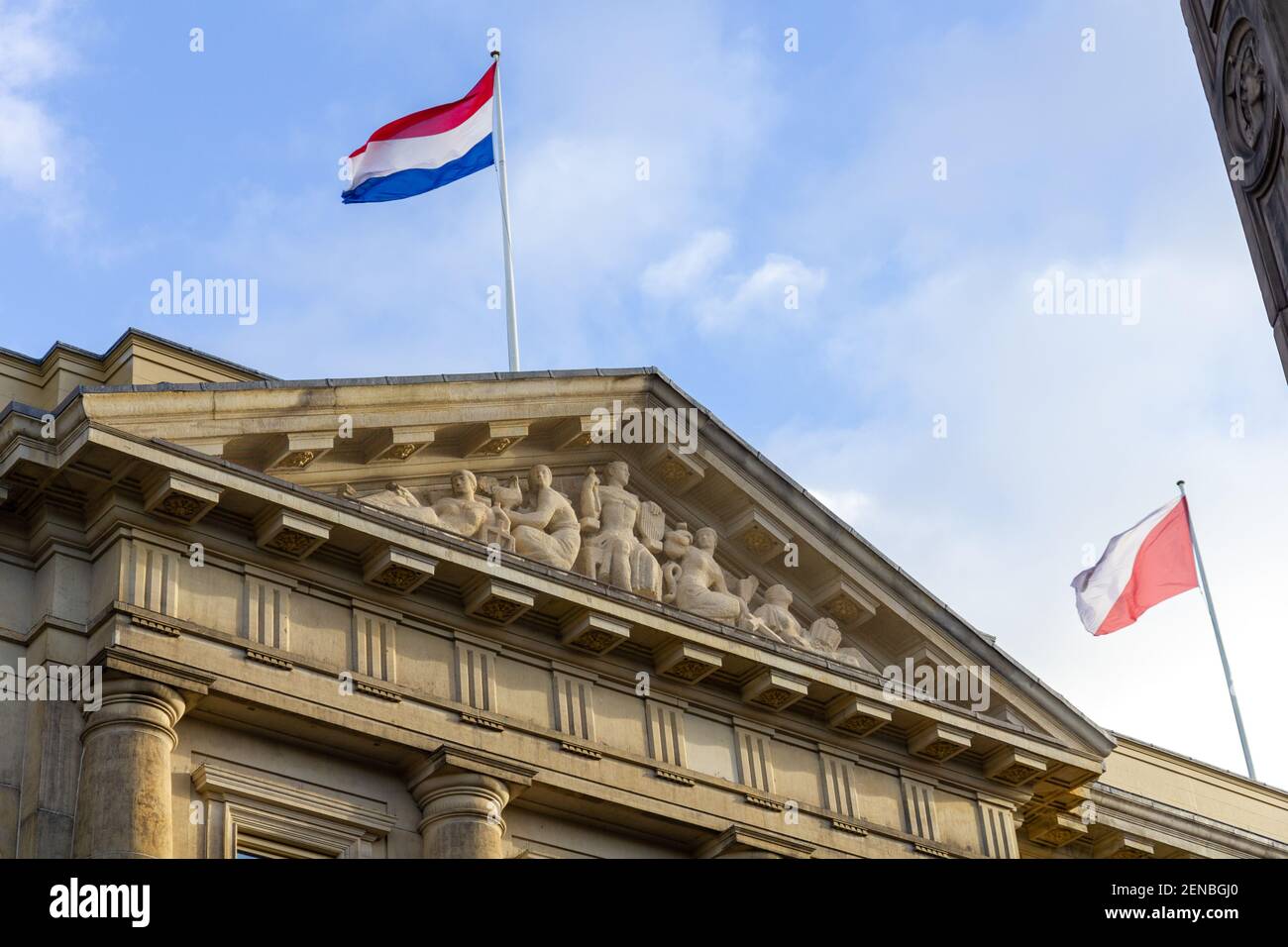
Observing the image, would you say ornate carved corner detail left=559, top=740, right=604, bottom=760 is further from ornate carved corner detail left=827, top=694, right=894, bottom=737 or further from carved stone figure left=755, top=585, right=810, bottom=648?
ornate carved corner detail left=827, top=694, right=894, bottom=737

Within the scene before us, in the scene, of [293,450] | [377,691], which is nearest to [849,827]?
[377,691]

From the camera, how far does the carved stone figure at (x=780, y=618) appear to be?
30.0 m

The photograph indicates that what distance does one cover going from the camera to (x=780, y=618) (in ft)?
99.2

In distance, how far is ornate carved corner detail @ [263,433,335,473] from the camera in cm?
2611

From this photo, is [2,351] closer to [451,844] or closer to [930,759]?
[451,844]

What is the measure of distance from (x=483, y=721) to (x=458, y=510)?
8.90 feet

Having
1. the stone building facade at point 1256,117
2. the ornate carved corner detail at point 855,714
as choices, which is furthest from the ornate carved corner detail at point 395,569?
the stone building facade at point 1256,117

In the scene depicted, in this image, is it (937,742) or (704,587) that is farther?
(937,742)

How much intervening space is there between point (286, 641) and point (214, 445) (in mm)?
2368

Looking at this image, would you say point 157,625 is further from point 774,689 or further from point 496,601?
point 774,689

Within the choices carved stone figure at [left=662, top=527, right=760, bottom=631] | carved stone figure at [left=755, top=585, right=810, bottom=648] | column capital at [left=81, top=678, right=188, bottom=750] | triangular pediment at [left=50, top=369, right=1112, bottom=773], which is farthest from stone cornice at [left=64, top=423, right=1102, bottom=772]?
column capital at [left=81, top=678, right=188, bottom=750]

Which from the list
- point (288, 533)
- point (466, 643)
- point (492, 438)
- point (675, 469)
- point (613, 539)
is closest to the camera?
point (288, 533)

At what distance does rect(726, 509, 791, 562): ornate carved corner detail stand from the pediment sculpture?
405 millimetres

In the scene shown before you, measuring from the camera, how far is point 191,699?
24078 mm
